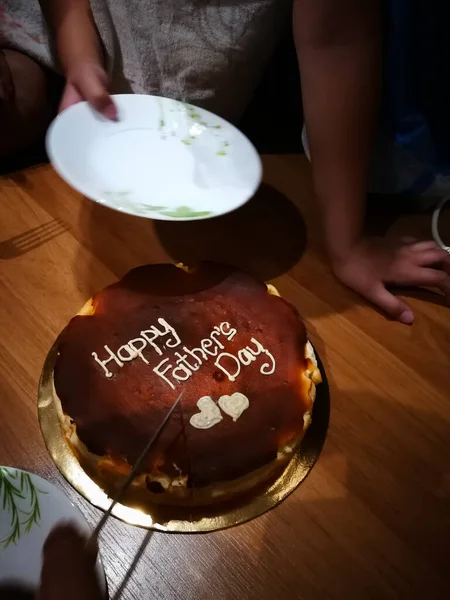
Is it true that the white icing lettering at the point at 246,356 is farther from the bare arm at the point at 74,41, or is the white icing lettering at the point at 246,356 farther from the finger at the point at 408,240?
the bare arm at the point at 74,41

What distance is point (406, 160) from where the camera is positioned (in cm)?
92

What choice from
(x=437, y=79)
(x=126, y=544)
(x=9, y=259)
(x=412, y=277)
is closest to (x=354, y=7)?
(x=437, y=79)

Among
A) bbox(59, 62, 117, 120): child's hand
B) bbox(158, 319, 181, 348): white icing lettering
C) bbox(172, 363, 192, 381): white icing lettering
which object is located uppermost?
bbox(59, 62, 117, 120): child's hand

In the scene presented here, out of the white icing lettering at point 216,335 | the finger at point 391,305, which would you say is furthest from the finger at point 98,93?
the finger at point 391,305

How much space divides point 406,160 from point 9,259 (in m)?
0.63

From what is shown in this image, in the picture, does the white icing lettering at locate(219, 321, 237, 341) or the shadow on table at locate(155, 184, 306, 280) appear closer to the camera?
the white icing lettering at locate(219, 321, 237, 341)

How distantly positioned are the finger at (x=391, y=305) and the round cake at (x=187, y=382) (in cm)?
16

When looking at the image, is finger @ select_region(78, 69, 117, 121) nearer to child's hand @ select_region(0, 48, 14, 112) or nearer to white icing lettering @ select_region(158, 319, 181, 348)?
child's hand @ select_region(0, 48, 14, 112)

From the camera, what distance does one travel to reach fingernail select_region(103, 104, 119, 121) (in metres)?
0.76

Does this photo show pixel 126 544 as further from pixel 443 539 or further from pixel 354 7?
pixel 354 7

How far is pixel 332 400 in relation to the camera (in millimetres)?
708

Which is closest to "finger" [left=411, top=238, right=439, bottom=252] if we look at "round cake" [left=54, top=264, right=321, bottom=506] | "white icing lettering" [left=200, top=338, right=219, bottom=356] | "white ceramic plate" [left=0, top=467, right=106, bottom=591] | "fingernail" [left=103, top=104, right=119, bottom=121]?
"round cake" [left=54, top=264, right=321, bottom=506]

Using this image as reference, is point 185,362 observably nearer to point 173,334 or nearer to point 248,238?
point 173,334

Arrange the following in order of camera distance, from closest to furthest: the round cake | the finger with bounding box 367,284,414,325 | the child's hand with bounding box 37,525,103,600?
the child's hand with bounding box 37,525,103,600
the round cake
the finger with bounding box 367,284,414,325
